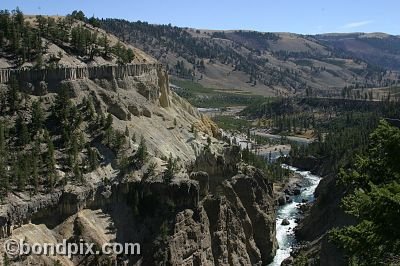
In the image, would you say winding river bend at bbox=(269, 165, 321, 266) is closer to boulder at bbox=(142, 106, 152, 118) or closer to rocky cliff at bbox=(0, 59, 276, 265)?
rocky cliff at bbox=(0, 59, 276, 265)

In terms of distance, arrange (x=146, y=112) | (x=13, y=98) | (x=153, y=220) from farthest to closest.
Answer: (x=146, y=112) → (x=13, y=98) → (x=153, y=220)

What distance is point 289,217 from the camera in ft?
339

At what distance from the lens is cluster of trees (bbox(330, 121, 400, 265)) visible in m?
21.4

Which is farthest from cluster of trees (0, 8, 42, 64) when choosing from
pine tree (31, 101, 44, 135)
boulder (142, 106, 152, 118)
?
boulder (142, 106, 152, 118)

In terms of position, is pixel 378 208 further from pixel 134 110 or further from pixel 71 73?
pixel 71 73

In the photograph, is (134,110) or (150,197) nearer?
(150,197)

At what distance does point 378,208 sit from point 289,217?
83.4 m

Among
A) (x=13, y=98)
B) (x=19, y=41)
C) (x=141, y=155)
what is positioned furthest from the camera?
(x=19, y=41)

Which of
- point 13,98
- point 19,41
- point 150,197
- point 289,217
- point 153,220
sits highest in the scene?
point 19,41

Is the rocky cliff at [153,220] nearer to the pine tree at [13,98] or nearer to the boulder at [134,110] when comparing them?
the boulder at [134,110]

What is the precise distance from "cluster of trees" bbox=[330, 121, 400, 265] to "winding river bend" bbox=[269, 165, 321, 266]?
52.6 metres

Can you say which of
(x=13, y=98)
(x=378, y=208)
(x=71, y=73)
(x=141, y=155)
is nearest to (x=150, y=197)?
(x=141, y=155)

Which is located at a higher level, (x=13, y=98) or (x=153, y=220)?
(x=13, y=98)

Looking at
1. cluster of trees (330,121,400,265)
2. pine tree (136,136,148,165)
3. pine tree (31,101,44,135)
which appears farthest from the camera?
pine tree (136,136,148,165)
